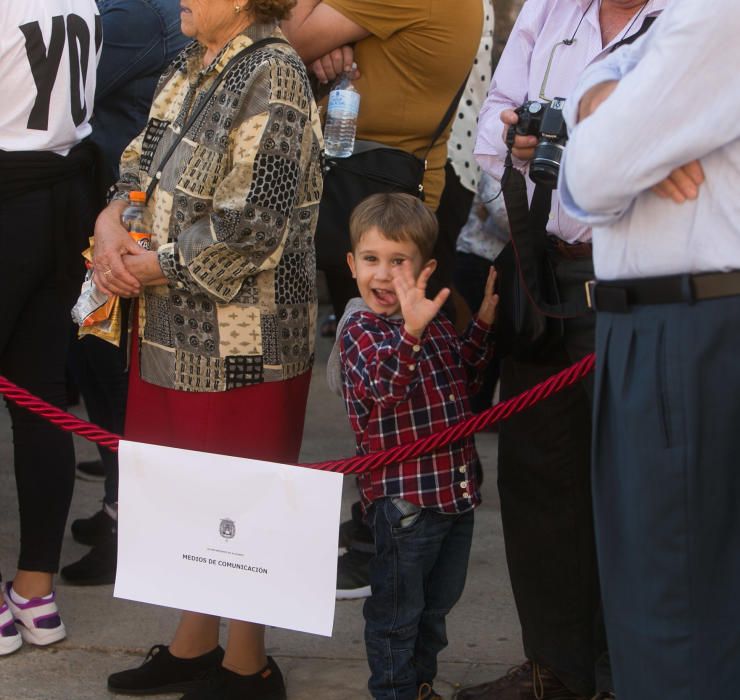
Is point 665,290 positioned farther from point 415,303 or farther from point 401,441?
point 401,441

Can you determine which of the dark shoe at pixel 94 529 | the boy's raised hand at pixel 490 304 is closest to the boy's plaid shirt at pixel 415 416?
the boy's raised hand at pixel 490 304

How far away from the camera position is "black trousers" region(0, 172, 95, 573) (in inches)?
138

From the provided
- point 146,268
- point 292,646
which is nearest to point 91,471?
point 292,646

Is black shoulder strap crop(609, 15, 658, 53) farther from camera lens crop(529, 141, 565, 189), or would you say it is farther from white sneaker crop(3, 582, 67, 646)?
white sneaker crop(3, 582, 67, 646)

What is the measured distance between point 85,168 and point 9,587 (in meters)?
1.28

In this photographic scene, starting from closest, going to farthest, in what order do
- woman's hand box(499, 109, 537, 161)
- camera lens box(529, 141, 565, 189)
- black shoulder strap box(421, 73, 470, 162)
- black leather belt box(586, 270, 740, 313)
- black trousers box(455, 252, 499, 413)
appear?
black leather belt box(586, 270, 740, 313) < camera lens box(529, 141, 565, 189) < woman's hand box(499, 109, 537, 161) < black shoulder strap box(421, 73, 470, 162) < black trousers box(455, 252, 499, 413)

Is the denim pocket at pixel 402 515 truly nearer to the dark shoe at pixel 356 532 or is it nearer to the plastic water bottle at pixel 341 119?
the plastic water bottle at pixel 341 119

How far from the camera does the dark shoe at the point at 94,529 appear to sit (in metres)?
4.40

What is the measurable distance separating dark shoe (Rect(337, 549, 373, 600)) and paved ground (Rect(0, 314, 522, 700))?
0.20 feet

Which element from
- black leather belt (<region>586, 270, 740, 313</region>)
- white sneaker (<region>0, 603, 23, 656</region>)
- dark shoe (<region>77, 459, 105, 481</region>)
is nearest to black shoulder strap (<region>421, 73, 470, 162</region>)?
black leather belt (<region>586, 270, 740, 313</region>)

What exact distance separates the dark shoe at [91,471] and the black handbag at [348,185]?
1.89 m

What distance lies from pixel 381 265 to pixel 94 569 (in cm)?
177

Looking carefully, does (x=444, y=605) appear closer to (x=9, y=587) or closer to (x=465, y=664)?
(x=465, y=664)

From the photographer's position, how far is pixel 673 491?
87.0 inches
